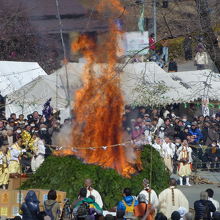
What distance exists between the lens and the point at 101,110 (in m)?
18.8

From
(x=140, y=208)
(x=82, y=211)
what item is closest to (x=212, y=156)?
(x=140, y=208)

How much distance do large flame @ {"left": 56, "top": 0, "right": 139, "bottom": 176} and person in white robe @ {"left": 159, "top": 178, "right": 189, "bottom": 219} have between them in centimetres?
272

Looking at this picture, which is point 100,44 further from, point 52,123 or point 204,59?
point 204,59

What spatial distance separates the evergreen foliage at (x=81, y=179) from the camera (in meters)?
16.9

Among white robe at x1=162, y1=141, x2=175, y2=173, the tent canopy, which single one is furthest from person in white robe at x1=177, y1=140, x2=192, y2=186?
the tent canopy

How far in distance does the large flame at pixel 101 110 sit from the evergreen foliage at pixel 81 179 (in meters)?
0.47

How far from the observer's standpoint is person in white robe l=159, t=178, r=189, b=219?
15012 mm

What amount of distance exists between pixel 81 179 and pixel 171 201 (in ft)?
8.61

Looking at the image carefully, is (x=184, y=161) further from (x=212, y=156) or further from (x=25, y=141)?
(x=25, y=141)

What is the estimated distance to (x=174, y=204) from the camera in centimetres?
1501

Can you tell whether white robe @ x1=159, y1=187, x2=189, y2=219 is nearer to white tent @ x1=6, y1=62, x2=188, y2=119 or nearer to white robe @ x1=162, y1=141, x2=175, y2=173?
white robe @ x1=162, y1=141, x2=175, y2=173

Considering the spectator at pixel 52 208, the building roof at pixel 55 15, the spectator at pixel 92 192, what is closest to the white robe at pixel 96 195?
the spectator at pixel 92 192

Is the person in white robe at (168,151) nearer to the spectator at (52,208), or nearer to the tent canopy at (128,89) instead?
the tent canopy at (128,89)

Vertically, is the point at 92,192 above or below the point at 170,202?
above
